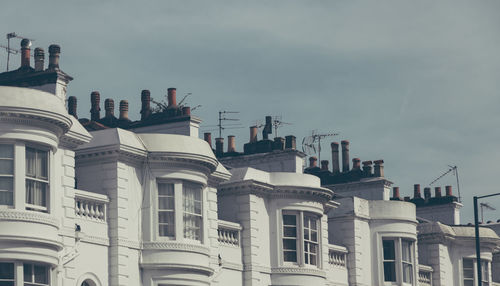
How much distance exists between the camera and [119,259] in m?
43.7

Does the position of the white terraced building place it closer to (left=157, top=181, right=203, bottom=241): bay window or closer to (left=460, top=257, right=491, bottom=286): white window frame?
(left=157, top=181, right=203, bottom=241): bay window

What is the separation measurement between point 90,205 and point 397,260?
68.5ft

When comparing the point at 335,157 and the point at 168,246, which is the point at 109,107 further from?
the point at 335,157

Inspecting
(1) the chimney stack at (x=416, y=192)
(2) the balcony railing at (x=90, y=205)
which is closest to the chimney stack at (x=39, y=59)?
(2) the balcony railing at (x=90, y=205)

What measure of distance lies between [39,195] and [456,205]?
38.7 m

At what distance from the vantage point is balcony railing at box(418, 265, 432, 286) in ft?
213

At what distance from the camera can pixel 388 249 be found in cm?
6069

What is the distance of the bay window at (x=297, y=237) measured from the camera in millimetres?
52312

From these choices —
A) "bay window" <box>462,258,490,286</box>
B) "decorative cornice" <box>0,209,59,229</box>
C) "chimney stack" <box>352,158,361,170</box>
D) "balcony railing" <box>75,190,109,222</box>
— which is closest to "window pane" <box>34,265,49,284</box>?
"decorative cornice" <box>0,209,59,229</box>

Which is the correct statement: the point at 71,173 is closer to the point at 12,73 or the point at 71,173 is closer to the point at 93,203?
the point at 93,203

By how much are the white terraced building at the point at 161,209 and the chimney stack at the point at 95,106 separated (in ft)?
0.18

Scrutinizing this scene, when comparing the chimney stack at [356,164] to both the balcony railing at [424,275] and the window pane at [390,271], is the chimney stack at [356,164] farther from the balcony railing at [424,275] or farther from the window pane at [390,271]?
the window pane at [390,271]

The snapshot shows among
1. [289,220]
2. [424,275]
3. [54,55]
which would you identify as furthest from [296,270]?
[424,275]

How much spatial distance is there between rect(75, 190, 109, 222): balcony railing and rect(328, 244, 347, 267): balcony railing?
15.2m
